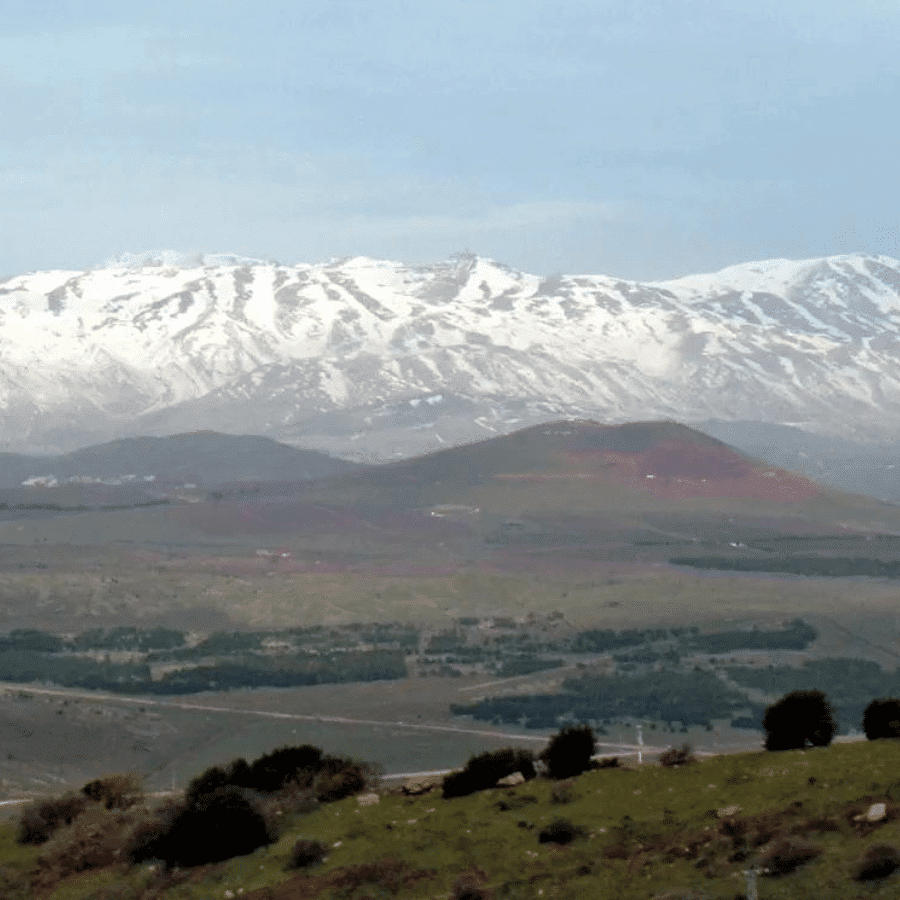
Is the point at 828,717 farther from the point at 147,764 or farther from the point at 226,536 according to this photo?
the point at 226,536

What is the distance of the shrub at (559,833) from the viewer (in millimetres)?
26875

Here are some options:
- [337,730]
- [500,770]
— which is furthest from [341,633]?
[500,770]

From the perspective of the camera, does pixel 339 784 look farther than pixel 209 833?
Yes

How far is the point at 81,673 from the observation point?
117 meters

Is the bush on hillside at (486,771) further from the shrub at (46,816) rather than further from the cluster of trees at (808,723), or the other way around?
the shrub at (46,816)

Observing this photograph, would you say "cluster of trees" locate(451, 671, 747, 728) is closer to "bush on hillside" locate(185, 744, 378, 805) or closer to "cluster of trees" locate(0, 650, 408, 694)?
"cluster of trees" locate(0, 650, 408, 694)

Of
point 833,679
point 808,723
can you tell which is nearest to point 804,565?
point 833,679

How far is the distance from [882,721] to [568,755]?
6101mm

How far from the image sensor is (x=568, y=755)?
3161 centimetres

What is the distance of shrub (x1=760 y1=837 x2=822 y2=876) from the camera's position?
23.4 metres

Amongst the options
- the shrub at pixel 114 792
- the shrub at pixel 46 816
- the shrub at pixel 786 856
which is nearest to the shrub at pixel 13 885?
the shrub at pixel 46 816

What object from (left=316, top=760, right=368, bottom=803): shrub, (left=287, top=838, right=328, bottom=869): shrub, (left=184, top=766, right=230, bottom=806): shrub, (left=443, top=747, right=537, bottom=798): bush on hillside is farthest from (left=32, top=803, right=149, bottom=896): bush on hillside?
(left=443, top=747, right=537, bottom=798): bush on hillside

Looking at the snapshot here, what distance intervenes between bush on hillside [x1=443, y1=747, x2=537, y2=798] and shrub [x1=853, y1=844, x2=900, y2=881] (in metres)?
9.95

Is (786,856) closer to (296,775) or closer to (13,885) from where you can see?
(296,775)
